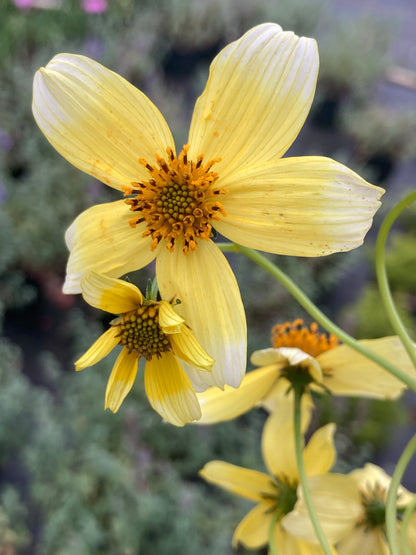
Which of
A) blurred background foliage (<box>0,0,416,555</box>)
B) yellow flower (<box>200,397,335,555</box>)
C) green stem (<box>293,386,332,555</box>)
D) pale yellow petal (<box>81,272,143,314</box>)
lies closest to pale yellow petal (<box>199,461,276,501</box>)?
yellow flower (<box>200,397,335,555</box>)

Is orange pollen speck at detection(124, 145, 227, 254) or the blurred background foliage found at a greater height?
orange pollen speck at detection(124, 145, 227, 254)

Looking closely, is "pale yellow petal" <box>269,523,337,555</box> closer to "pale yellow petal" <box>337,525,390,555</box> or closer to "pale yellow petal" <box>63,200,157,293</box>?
"pale yellow petal" <box>337,525,390,555</box>

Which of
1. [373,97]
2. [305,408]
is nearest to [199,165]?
[305,408]

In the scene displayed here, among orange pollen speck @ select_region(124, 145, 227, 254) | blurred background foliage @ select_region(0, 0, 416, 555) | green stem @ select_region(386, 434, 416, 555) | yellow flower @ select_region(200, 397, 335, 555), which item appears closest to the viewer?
green stem @ select_region(386, 434, 416, 555)

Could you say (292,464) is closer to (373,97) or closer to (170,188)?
(170,188)

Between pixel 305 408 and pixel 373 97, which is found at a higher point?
pixel 305 408

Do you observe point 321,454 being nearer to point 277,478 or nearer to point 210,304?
point 277,478
